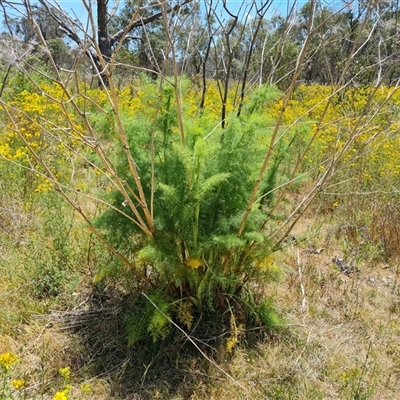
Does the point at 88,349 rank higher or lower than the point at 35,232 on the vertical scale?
lower

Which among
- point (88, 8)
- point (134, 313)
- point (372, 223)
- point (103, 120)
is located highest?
point (88, 8)

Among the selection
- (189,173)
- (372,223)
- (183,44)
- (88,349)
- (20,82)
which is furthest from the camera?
(20,82)

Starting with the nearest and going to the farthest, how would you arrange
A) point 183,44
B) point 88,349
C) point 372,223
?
point 88,349 → point 183,44 → point 372,223

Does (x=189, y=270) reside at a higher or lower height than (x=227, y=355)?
higher

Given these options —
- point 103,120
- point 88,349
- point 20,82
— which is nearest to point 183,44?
point 103,120

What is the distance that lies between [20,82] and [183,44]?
3415mm

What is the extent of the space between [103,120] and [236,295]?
42.8 inches

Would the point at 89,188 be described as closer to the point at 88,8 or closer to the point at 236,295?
the point at 236,295

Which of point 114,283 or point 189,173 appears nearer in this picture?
point 189,173

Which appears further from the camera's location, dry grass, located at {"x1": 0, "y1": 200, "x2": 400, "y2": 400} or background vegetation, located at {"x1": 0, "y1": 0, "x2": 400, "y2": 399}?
dry grass, located at {"x1": 0, "y1": 200, "x2": 400, "y2": 400}

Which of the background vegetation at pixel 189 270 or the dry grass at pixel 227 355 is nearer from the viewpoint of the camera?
the background vegetation at pixel 189 270

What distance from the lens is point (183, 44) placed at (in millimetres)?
2842

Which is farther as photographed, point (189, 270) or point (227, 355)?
point (227, 355)

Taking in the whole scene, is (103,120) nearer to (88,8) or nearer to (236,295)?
(88,8)
